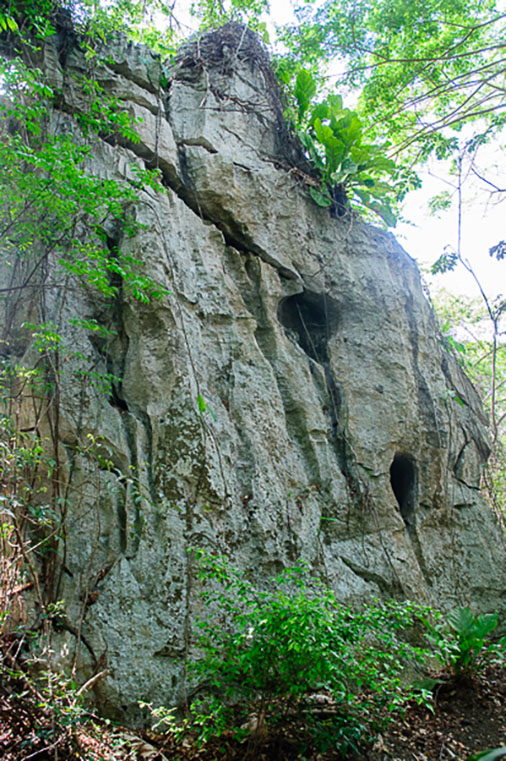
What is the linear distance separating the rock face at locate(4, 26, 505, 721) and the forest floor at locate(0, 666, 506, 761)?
415 millimetres

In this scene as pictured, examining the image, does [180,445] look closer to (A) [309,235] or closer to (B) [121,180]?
(B) [121,180]

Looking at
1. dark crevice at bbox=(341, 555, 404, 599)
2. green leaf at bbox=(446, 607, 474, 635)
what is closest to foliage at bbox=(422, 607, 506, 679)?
green leaf at bbox=(446, 607, 474, 635)

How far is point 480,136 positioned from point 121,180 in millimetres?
4691

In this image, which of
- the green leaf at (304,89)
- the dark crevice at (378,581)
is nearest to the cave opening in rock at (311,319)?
the dark crevice at (378,581)

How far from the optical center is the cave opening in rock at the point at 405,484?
580cm

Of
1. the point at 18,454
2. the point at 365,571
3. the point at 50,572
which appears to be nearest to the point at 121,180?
the point at 18,454

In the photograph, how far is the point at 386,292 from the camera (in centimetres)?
648

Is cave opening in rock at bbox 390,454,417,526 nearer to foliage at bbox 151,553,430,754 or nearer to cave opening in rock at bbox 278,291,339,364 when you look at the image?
cave opening in rock at bbox 278,291,339,364

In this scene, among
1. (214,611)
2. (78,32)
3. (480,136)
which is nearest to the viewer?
(214,611)

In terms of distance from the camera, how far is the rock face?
12.8 feet

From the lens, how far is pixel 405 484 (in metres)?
6.07

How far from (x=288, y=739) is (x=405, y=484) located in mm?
3468

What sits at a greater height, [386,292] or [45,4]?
[45,4]

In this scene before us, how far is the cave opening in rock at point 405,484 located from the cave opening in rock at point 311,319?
162 cm
